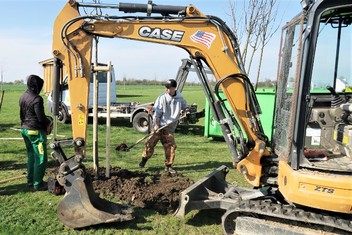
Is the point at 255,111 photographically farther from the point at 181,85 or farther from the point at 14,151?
the point at 14,151

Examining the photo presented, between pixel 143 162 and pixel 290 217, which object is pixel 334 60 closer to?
pixel 290 217

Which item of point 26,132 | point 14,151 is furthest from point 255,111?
point 14,151

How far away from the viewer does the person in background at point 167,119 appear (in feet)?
23.3

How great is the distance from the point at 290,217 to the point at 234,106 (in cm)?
151

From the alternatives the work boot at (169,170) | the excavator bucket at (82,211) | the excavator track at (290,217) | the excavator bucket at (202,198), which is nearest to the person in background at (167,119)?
the work boot at (169,170)

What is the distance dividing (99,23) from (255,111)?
2345mm

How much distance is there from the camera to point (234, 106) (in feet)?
15.0

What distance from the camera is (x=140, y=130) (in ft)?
41.4

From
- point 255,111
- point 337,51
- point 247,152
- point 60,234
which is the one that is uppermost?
point 337,51

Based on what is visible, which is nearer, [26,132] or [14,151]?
[26,132]

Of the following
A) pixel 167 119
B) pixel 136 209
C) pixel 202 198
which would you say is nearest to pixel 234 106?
pixel 202 198

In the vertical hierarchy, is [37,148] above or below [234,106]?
below

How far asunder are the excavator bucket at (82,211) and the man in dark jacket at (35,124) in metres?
1.51

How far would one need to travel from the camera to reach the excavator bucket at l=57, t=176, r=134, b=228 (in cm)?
453
